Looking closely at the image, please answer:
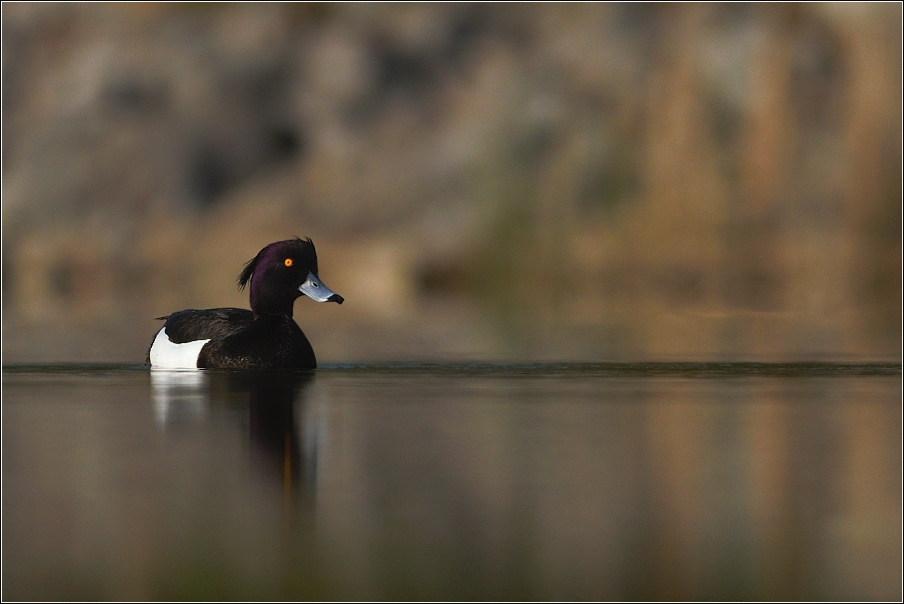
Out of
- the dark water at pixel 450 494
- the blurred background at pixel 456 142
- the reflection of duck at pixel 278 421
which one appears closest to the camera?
the dark water at pixel 450 494

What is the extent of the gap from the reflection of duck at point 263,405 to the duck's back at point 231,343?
106 millimetres

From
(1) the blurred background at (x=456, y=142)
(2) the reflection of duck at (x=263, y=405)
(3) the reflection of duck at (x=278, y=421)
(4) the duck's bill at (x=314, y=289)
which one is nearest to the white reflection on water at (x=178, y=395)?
(2) the reflection of duck at (x=263, y=405)

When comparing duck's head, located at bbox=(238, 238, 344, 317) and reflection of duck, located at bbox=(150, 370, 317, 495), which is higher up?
duck's head, located at bbox=(238, 238, 344, 317)

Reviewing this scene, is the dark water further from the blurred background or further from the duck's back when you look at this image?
the blurred background

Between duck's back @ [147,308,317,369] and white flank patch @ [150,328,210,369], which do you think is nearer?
duck's back @ [147,308,317,369]

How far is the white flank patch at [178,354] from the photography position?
13117 mm

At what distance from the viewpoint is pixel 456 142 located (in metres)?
64.8

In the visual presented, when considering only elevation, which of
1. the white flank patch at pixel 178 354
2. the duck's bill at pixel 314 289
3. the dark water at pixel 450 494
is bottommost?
the white flank patch at pixel 178 354

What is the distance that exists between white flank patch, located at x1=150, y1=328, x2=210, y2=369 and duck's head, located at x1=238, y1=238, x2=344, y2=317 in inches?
23.1

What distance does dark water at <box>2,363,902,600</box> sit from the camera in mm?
5547

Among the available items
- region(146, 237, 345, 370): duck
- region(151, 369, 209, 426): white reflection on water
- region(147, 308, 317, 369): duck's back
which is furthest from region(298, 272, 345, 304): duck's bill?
region(151, 369, 209, 426): white reflection on water

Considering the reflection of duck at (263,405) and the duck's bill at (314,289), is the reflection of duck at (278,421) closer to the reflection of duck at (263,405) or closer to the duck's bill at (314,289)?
the reflection of duck at (263,405)

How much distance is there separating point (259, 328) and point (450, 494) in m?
6.23

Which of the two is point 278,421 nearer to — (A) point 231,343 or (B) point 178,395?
(B) point 178,395
